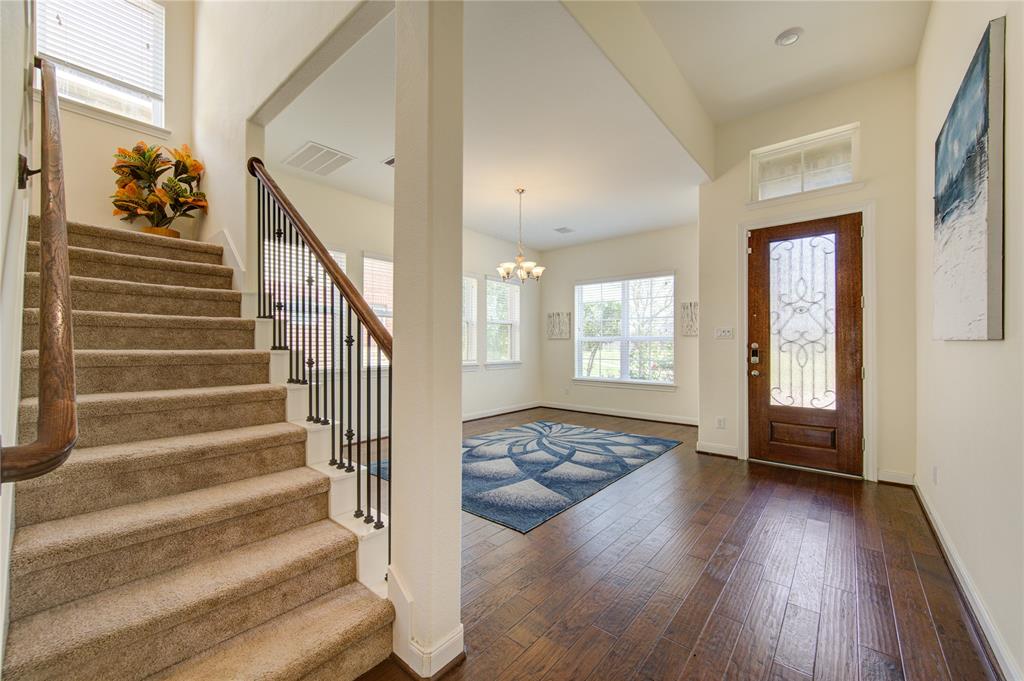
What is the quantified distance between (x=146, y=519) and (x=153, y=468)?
264 mm

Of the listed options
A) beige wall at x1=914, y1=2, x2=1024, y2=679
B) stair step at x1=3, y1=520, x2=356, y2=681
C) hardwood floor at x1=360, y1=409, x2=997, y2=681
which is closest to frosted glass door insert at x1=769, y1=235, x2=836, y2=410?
beige wall at x1=914, y1=2, x2=1024, y2=679

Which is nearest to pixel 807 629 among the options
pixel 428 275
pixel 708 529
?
pixel 708 529

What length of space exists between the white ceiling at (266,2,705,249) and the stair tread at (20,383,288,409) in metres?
2.13

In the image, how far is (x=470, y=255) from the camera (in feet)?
20.4

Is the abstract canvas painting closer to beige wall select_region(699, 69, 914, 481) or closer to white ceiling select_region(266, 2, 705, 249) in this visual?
beige wall select_region(699, 69, 914, 481)

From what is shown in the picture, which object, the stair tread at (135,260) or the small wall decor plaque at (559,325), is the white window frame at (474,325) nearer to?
the small wall decor plaque at (559,325)

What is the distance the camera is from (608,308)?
677 centimetres

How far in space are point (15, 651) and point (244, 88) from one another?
3.50 m

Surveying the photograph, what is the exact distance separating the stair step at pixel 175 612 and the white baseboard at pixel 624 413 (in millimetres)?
5224

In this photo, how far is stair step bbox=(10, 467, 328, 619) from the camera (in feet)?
4.00

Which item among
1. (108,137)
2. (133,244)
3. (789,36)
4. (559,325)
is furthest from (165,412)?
(559,325)

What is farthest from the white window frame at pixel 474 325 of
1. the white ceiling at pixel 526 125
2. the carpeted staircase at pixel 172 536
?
the carpeted staircase at pixel 172 536

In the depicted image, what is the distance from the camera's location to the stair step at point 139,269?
233cm

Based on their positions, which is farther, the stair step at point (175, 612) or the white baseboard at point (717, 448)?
the white baseboard at point (717, 448)
